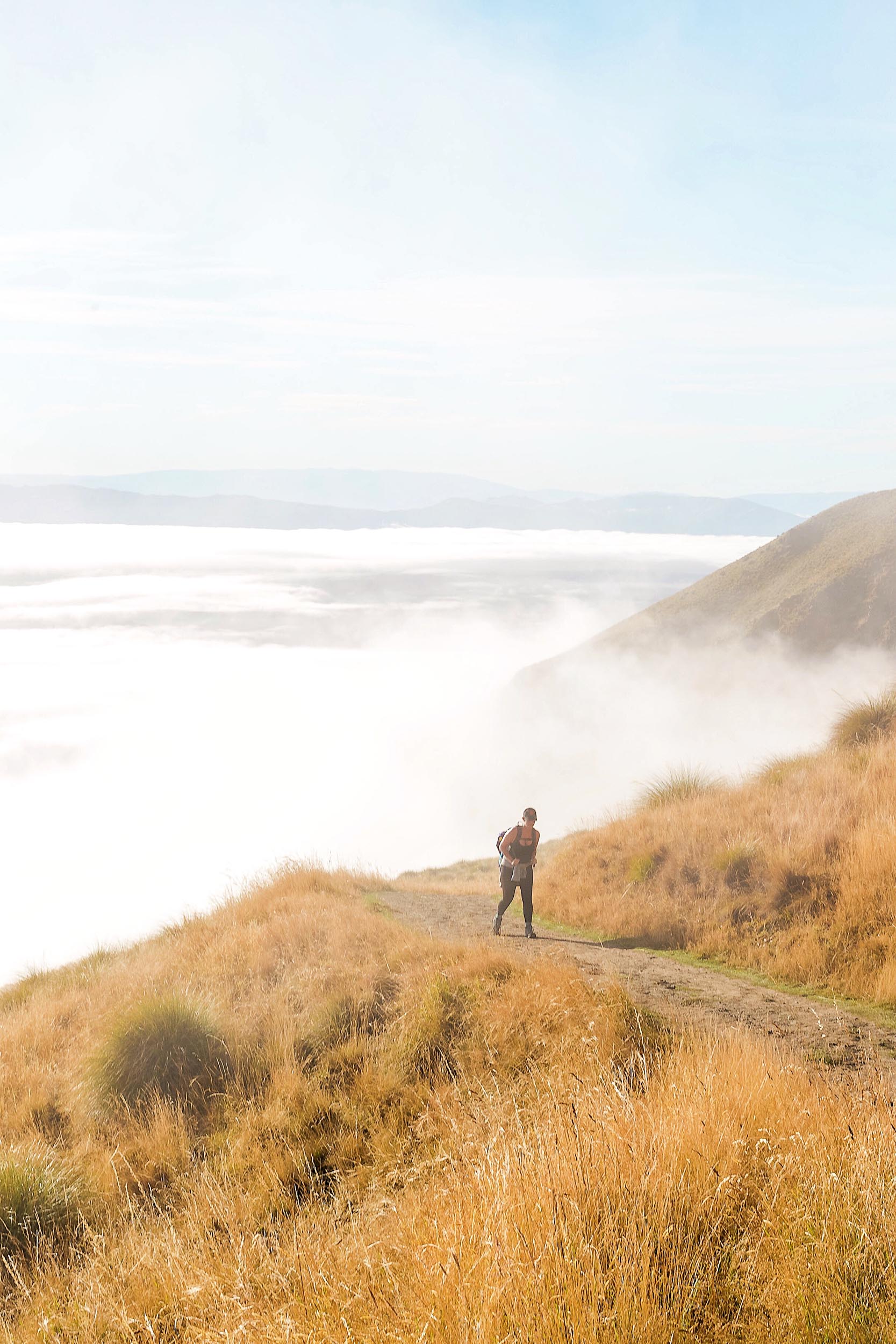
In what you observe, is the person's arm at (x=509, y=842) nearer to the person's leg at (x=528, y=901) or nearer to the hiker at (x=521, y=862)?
the hiker at (x=521, y=862)

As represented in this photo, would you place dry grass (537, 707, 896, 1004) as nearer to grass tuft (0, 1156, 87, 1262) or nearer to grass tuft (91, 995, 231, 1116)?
grass tuft (91, 995, 231, 1116)

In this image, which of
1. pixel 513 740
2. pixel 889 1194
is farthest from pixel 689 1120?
Answer: pixel 513 740

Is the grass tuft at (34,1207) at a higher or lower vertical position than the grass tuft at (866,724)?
lower

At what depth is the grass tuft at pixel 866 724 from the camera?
17.0 meters

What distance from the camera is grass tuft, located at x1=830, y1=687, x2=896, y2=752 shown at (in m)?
17.0

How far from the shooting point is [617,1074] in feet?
20.5

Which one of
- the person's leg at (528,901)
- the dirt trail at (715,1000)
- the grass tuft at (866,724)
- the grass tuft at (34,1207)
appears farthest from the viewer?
the grass tuft at (866,724)

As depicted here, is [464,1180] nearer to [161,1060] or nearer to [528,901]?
[161,1060]

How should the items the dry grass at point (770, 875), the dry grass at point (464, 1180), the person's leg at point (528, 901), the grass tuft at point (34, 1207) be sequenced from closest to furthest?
the dry grass at point (464, 1180), the grass tuft at point (34, 1207), the dry grass at point (770, 875), the person's leg at point (528, 901)

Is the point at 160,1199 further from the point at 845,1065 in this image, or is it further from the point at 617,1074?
the point at 845,1065

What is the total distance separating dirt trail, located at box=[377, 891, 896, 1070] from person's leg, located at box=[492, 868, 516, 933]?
24 cm

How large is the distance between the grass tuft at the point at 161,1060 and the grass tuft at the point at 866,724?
13836 millimetres

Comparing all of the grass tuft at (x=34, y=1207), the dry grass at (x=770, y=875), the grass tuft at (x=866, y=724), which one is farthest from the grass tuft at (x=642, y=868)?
the grass tuft at (x=34, y=1207)

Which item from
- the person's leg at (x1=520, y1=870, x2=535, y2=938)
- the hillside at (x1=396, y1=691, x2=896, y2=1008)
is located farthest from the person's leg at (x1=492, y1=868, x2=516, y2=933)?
the hillside at (x1=396, y1=691, x2=896, y2=1008)
